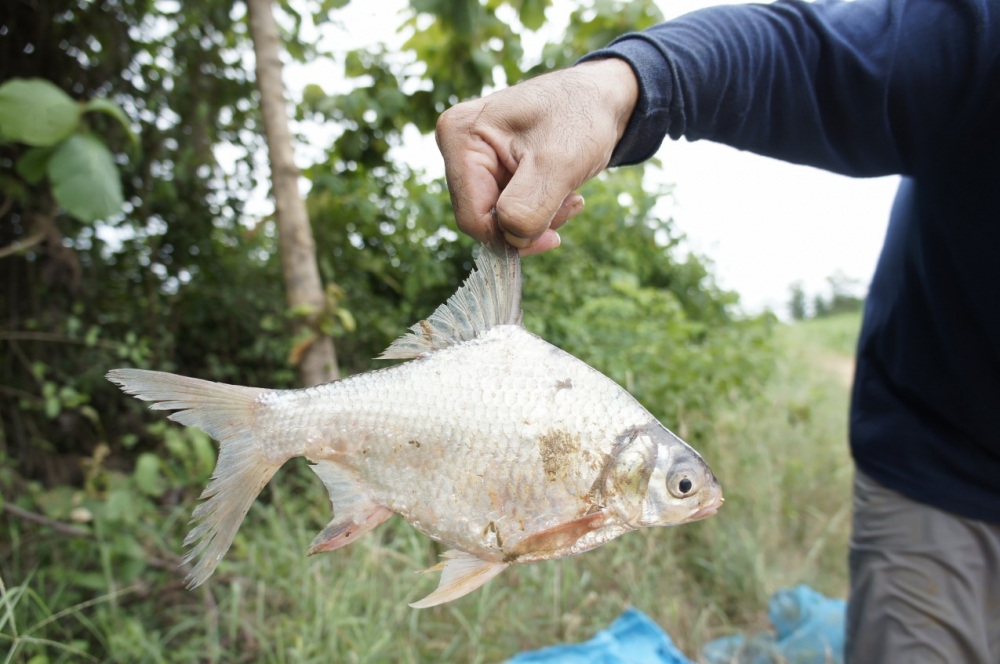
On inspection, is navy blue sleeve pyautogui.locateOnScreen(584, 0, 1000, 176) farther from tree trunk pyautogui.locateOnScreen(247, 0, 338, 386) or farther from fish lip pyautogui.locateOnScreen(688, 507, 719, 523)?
tree trunk pyautogui.locateOnScreen(247, 0, 338, 386)

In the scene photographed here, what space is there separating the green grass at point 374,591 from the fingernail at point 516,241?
6.04ft

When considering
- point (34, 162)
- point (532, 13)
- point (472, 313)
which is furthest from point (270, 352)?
point (472, 313)

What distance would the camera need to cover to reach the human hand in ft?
3.65

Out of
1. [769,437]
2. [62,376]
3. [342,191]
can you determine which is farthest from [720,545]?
[62,376]

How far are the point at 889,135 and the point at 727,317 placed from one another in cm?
437

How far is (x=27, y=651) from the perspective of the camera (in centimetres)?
241

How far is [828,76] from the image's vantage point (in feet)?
5.01

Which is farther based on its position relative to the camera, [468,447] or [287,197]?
[287,197]

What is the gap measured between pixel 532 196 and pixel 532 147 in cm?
11

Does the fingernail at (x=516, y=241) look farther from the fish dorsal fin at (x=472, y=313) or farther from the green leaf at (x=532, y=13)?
the green leaf at (x=532, y=13)

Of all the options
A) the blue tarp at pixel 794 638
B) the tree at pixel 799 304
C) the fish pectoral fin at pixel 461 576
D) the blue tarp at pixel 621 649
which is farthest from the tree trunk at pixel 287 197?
the tree at pixel 799 304

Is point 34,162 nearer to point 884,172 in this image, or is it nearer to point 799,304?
point 884,172

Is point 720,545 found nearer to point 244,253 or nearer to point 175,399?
point 175,399

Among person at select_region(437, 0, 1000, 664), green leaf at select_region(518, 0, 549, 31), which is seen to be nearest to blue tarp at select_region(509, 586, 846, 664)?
person at select_region(437, 0, 1000, 664)
